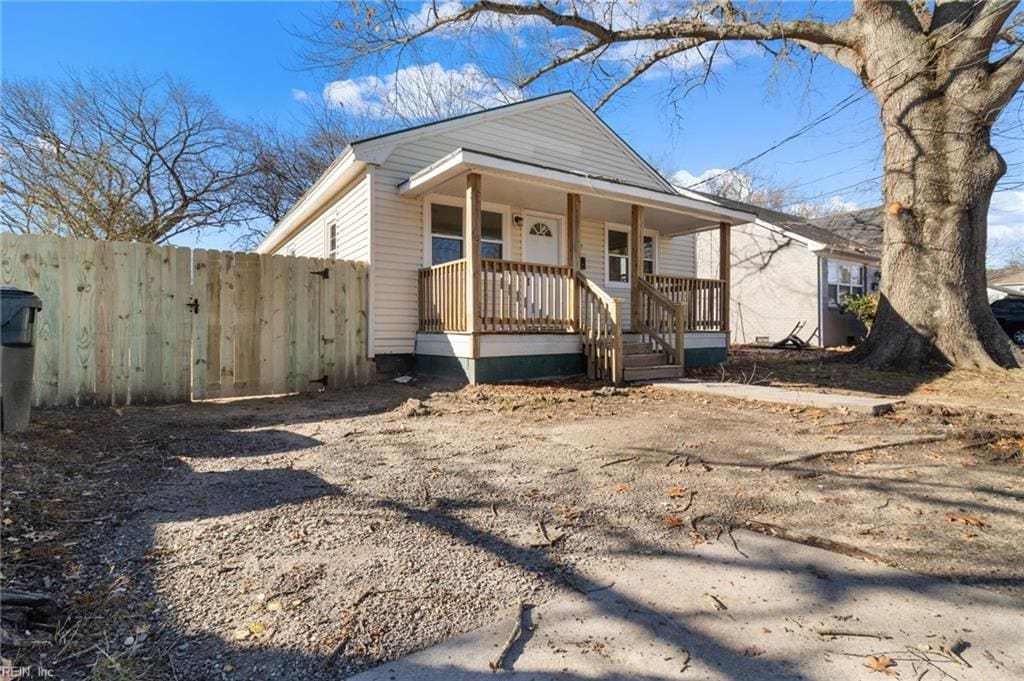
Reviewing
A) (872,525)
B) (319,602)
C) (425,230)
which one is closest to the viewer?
(319,602)

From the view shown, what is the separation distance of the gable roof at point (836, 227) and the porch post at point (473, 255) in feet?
34.4

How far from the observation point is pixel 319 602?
6.39 ft

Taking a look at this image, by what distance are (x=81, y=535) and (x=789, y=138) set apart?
510 inches

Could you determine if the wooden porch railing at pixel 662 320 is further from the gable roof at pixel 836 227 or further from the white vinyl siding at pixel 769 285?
the white vinyl siding at pixel 769 285

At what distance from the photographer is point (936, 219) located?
8438 millimetres

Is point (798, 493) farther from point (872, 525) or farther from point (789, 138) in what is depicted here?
point (789, 138)

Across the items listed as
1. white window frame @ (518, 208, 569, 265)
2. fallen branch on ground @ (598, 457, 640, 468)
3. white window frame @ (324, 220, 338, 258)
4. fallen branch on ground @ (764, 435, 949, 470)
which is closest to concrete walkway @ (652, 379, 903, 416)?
fallen branch on ground @ (764, 435, 949, 470)

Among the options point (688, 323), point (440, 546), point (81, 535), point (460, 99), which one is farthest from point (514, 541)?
point (460, 99)

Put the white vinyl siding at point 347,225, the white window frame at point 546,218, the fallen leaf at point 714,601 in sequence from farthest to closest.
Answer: the white window frame at point 546,218 < the white vinyl siding at point 347,225 < the fallen leaf at point 714,601

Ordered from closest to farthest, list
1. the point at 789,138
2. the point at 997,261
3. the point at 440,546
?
the point at 440,546
the point at 789,138
the point at 997,261

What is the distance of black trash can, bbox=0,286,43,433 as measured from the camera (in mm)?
3855

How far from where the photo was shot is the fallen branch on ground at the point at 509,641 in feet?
5.34

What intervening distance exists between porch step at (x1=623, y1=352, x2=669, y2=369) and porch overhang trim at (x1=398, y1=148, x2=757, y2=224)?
2661 millimetres

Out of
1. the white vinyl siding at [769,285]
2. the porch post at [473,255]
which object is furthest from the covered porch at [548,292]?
the white vinyl siding at [769,285]
